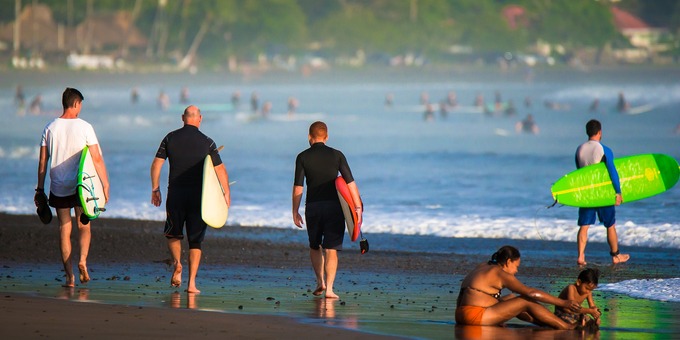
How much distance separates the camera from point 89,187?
26.2 feet

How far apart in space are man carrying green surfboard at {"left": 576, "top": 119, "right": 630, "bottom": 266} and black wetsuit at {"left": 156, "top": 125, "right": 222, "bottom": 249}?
3.83 meters

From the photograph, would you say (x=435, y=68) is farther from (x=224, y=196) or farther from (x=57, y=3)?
(x=224, y=196)

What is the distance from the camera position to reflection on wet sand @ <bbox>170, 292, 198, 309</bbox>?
7.10 meters

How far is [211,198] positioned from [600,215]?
4.13 m

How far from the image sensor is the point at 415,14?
77188 mm

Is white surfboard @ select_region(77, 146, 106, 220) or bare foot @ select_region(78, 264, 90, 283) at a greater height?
white surfboard @ select_region(77, 146, 106, 220)

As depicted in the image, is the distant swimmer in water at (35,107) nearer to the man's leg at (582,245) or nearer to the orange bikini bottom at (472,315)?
the man's leg at (582,245)

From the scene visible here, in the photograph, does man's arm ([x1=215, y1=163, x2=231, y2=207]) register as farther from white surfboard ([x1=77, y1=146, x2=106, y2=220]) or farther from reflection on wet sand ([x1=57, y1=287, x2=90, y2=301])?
reflection on wet sand ([x1=57, y1=287, x2=90, y2=301])

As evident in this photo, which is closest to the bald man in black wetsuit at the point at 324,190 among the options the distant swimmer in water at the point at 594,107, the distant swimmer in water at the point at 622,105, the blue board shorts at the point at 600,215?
the blue board shorts at the point at 600,215

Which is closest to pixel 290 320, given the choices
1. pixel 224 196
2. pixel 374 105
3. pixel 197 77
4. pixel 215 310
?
pixel 215 310

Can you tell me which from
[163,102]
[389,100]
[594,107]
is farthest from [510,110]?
[163,102]

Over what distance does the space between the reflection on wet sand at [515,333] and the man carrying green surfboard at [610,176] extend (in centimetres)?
383

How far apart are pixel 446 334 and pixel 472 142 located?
3546 centimetres

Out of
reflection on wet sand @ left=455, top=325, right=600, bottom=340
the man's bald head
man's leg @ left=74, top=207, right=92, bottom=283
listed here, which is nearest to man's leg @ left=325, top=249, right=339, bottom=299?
the man's bald head
